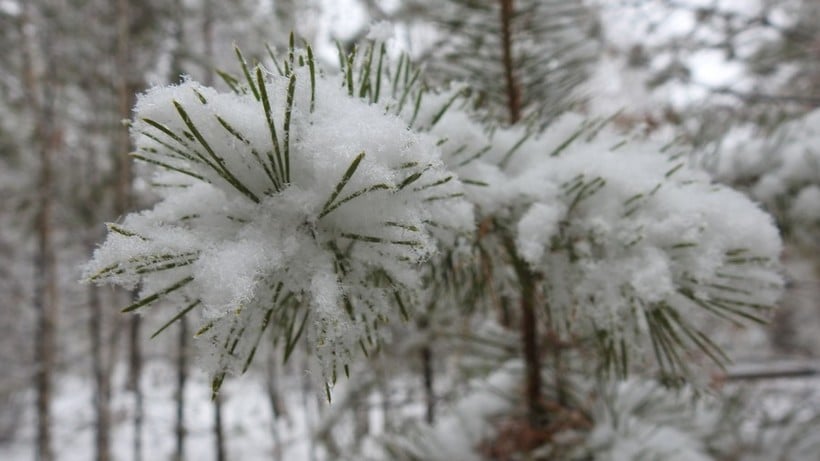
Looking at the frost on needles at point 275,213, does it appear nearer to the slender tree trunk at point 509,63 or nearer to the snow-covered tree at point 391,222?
the snow-covered tree at point 391,222

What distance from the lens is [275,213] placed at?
497 mm

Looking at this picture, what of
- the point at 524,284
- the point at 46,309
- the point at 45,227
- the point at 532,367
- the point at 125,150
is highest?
the point at 125,150

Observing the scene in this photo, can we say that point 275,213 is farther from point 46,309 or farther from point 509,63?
point 46,309

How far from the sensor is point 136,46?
237 inches

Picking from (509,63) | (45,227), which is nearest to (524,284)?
(509,63)

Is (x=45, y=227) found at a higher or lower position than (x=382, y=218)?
higher

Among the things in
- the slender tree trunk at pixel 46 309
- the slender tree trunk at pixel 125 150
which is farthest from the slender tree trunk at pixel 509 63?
the slender tree trunk at pixel 46 309

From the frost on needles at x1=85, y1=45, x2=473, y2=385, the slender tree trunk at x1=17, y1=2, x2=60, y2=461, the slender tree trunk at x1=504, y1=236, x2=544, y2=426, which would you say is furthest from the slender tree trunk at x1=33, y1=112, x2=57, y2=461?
the frost on needles at x1=85, y1=45, x2=473, y2=385

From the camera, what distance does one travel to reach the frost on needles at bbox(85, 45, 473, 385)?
0.44m

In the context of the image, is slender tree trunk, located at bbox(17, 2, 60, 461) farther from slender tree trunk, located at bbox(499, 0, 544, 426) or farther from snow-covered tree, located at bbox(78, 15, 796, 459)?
snow-covered tree, located at bbox(78, 15, 796, 459)

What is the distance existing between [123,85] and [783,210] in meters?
5.03

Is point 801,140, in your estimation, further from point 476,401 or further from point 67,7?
point 67,7

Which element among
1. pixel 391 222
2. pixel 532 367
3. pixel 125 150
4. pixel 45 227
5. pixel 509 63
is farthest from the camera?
pixel 45 227

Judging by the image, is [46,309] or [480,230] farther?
[46,309]
